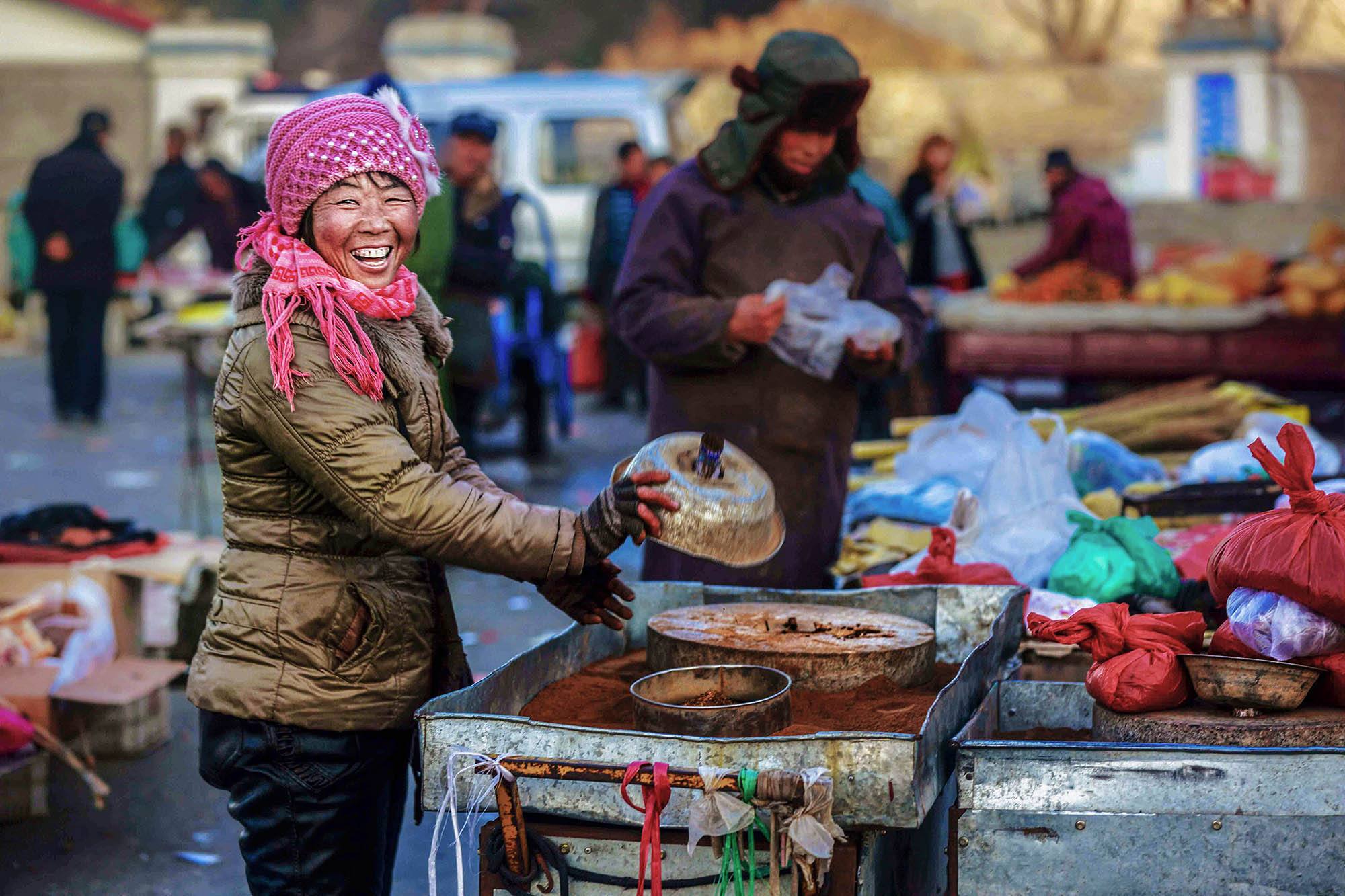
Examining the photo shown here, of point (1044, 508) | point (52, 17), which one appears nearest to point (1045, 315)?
point (1044, 508)

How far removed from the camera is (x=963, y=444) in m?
5.70

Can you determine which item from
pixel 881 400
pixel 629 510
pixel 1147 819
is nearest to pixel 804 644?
pixel 629 510

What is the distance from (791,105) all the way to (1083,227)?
686 cm

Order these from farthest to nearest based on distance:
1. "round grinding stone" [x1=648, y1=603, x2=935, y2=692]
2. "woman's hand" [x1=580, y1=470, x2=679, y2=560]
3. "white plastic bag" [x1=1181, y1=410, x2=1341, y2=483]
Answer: "white plastic bag" [x1=1181, y1=410, x2=1341, y2=483]
"round grinding stone" [x1=648, y1=603, x2=935, y2=692]
"woman's hand" [x1=580, y1=470, x2=679, y2=560]

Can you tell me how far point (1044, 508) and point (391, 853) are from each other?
2361 mm

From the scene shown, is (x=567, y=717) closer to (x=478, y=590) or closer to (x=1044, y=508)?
(x=1044, y=508)

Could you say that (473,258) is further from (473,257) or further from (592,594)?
(592,594)

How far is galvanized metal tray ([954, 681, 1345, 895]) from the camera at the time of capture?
2385mm

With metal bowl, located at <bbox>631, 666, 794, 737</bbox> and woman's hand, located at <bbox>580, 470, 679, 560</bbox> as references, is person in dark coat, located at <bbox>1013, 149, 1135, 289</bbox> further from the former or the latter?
woman's hand, located at <bbox>580, 470, 679, 560</bbox>

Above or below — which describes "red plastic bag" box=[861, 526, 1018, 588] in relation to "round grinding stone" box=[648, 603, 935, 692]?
below

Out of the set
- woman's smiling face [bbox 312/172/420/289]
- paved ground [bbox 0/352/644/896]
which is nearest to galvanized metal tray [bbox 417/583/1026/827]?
woman's smiling face [bbox 312/172/420/289]

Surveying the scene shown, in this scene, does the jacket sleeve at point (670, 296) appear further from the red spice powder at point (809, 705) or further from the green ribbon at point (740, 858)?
the green ribbon at point (740, 858)

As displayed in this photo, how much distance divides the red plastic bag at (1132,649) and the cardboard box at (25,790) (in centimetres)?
316

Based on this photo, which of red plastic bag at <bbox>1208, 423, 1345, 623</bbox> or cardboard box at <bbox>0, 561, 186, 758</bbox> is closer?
red plastic bag at <bbox>1208, 423, 1345, 623</bbox>
